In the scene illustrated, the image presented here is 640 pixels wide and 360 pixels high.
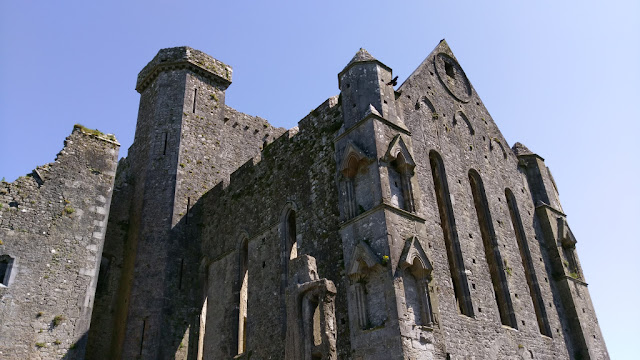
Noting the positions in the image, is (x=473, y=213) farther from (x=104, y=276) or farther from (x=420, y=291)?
(x=104, y=276)

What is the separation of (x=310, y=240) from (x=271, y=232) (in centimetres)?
197

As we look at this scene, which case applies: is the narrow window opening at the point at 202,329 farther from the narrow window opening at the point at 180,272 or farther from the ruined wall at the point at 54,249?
the ruined wall at the point at 54,249

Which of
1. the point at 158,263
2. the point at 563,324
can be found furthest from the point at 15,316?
the point at 563,324

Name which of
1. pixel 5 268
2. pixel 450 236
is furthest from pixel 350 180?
pixel 5 268

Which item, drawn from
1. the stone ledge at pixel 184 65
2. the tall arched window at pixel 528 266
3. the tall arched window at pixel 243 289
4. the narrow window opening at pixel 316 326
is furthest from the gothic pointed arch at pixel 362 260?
the stone ledge at pixel 184 65

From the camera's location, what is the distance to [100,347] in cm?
1449

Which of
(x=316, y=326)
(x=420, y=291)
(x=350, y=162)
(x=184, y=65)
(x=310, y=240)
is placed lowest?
(x=316, y=326)

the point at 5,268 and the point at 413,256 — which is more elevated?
the point at 5,268

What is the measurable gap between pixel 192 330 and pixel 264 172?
5116mm

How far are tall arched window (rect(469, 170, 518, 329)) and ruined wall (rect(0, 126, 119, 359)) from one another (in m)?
10.3

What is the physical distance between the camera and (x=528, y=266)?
1448 cm

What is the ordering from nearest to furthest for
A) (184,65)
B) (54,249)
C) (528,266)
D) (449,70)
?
(54,249), (528,266), (449,70), (184,65)

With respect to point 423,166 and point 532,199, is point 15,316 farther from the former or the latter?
point 532,199

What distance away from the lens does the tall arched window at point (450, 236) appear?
38.0 ft
